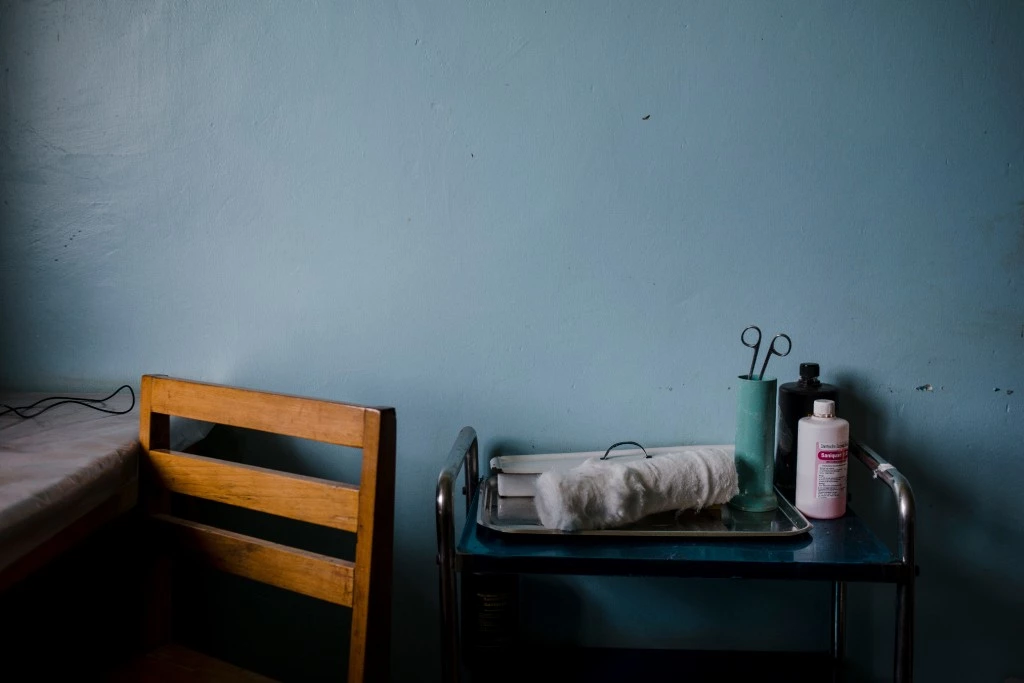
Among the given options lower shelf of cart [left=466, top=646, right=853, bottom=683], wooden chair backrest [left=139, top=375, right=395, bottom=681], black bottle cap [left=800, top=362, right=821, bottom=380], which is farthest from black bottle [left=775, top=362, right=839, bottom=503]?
wooden chair backrest [left=139, top=375, right=395, bottom=681]

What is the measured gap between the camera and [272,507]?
3.43ft

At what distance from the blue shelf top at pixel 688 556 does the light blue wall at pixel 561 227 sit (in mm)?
339

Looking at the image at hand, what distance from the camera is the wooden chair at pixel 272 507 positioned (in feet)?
3.17

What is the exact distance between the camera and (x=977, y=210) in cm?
126

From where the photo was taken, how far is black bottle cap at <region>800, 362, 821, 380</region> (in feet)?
3.98

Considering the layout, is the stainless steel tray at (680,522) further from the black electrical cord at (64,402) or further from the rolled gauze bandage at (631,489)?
the black electrical cord at (64,402)

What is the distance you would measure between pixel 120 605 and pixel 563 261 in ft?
3.59

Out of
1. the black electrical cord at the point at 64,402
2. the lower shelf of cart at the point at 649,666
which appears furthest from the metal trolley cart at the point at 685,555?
the black electrical cord at the point at 64,402

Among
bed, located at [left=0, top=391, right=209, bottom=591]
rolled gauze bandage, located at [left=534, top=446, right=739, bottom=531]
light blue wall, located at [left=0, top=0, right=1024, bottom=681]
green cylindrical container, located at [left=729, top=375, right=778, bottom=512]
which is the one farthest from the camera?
light blue wall, located at [left=0, top=0, right=1024, bottom=681]

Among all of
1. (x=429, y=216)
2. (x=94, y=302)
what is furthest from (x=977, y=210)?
(x=94, y=302)

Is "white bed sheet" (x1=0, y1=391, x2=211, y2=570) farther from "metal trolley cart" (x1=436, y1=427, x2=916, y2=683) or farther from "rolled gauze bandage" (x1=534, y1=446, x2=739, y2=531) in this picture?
"rolled gauze bandage" (x1=534, y1=446, x2=739, y2=531)

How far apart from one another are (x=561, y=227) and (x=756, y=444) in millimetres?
495

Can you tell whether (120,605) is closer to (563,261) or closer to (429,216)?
(429,216)

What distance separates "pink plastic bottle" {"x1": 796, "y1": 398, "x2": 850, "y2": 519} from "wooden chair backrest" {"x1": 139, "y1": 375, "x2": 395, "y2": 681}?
0.62m
